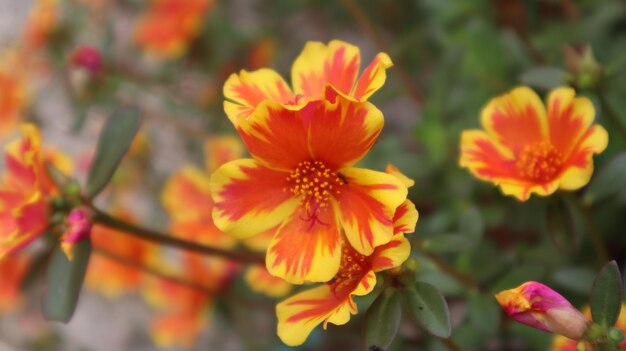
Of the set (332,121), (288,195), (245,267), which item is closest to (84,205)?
(288,195)

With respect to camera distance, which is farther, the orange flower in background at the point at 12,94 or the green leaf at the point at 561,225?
the orange flower in background at the point at 12,94

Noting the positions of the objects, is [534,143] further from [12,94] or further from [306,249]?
[12,94]

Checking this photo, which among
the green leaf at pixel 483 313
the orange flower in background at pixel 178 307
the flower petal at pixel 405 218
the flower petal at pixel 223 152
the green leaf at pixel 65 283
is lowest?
the orange flower in background at pixel 178 307

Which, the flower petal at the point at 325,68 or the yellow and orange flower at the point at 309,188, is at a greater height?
the flower petal at the point at 325,68

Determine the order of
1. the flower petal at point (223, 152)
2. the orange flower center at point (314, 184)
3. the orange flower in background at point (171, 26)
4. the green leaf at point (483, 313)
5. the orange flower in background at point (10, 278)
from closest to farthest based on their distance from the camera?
the orange flower center at point (314, 184), the green leaf at point (483, 313), the flower petal at point (223, 152), the orange flower in background at point (10, 278), the orange flower in background at point (171, 26)

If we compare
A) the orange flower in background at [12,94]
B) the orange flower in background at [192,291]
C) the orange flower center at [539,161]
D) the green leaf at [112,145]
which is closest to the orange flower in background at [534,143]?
the orange flower center at [539,161]

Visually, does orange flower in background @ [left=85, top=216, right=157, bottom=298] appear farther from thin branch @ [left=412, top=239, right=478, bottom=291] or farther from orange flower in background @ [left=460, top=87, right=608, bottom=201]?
orange flower in background @ [left=460, top=87, right=608, bottom=201]

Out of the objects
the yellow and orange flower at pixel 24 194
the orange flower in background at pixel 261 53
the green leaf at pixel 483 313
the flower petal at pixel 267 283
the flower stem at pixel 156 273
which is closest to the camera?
the yellow and orange flower at pixel 24 194

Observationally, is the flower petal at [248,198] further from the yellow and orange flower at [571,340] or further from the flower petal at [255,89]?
the yellow and orange flower at [571,340]
